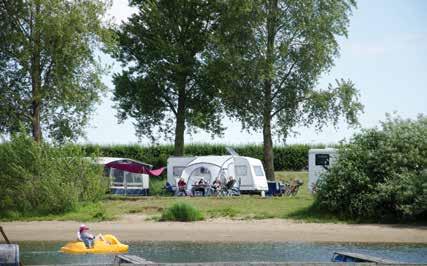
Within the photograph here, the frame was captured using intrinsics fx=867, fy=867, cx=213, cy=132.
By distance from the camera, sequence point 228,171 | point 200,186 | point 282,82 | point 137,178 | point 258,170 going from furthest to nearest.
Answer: point 282,82, point 137,178, point 258,170, point 228,171, point 200,186

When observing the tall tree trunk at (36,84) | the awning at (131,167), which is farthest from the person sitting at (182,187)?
the tall tree trunk at (36,84)

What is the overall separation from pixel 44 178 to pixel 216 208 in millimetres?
7458

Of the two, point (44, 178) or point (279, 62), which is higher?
point (279, 62)

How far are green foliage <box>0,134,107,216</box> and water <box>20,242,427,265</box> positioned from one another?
732 cm

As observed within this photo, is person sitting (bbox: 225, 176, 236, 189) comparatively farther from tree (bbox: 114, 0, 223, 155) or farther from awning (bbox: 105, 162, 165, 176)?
tree (bbox: 114, 0, 223, 155)

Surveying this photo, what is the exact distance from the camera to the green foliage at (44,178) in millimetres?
36625

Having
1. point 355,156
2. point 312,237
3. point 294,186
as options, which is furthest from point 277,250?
point 294,186

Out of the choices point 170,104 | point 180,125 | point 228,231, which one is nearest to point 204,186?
point 228,231

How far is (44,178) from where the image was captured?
37.0 m

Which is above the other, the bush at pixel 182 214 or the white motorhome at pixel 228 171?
the white motorhome at pixel 228 171

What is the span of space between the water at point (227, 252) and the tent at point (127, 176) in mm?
19605

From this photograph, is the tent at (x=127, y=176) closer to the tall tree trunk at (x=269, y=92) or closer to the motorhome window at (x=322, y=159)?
the tall tree trunk at (x=269, y=92)

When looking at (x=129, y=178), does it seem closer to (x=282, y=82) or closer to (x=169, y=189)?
(x=169, y=189)

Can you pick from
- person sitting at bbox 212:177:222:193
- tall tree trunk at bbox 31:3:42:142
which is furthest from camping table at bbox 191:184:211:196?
tall tree trunk at bbox 31:3:42:142
